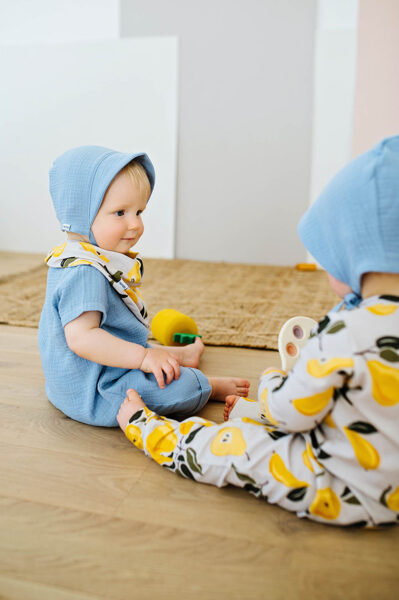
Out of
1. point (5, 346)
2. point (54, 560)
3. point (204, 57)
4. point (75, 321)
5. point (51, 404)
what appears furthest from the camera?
point (204, 57)

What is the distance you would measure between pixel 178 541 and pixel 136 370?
0.37 metres

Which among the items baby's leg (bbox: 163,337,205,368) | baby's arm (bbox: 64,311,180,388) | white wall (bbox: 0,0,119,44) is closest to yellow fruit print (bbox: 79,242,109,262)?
baby's arm (bbox: 64,311,180,388)

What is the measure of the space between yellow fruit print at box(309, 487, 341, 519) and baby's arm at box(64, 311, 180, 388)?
0.35m

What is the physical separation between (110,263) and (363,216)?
483 millimetres

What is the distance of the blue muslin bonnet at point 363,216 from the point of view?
0.66 metres

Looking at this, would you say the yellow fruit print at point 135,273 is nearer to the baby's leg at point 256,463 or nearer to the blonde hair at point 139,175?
the blonde hair at point 139,175

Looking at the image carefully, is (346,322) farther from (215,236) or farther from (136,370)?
(215,236)

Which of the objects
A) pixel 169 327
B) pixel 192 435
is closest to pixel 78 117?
pixel 169 327

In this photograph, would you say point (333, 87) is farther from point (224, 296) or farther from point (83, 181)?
point (83, 181)

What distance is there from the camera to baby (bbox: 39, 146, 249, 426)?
0.93 meters

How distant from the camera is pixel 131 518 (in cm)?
72

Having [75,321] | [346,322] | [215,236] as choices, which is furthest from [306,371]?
[215,236]

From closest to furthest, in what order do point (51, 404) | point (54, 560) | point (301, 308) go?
point (54, 560)
point (51, 404)
point (301, 308)

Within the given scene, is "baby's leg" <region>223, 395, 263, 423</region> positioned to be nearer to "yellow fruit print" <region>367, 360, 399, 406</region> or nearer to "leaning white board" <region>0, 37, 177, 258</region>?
"yellow fruit print" <region>367, 360, 399, 406</region>
